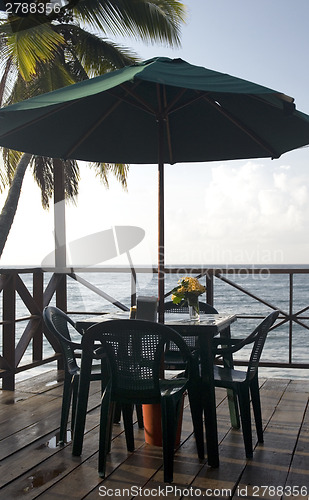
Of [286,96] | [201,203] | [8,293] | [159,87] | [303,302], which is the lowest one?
[303,302]

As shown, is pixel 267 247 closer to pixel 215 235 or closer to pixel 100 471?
pixel 215 235

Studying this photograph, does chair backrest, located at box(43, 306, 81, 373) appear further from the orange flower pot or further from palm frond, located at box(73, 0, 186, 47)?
palm frond, located at box(73, 0, 186, 47)

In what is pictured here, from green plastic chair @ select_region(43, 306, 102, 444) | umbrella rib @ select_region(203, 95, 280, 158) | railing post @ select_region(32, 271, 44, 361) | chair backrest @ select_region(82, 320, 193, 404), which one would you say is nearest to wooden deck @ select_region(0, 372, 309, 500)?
green plastic chair @ select_region(43, 306, 102, 444)

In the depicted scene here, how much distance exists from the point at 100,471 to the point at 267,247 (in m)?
26.3

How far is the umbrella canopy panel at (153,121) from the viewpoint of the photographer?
290 cm

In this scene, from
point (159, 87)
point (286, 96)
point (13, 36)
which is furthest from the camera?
point (13, 36)

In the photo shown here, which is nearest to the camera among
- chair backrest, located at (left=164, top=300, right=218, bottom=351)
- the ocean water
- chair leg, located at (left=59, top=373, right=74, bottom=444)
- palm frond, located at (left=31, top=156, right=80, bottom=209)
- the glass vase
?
chair leg, located at (left=59, top=373, right=74, bottom=444)

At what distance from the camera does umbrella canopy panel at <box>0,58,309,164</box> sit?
2.90m

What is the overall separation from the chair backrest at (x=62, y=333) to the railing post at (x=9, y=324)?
144cm

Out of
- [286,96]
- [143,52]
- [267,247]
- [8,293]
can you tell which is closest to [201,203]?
[267,247]

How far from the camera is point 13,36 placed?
9.23 m

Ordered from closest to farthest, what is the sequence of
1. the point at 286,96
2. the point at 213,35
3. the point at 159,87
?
the point at 286,96 → the point at 159,87 → the point at 213,35

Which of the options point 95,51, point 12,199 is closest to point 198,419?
point 95,51

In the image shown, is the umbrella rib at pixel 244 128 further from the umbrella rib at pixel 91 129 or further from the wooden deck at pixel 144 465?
the wooden deck at pixel 144 465
